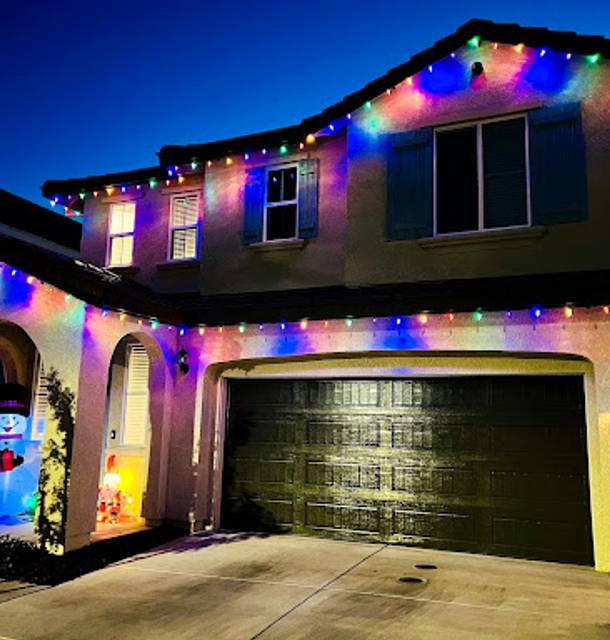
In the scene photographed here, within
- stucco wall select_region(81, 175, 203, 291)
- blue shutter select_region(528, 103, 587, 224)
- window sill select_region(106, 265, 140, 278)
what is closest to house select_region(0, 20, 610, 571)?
blue shutter select_region(528, 103, 587, 224)

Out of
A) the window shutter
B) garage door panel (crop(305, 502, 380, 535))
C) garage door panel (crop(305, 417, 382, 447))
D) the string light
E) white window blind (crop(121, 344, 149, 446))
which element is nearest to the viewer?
the string light

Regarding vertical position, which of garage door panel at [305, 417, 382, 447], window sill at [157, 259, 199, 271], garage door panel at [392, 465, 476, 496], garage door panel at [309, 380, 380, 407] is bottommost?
garage door panel at [392, 465, 476, 496]

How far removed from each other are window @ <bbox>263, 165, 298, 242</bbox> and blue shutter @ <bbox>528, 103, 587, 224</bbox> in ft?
12.7

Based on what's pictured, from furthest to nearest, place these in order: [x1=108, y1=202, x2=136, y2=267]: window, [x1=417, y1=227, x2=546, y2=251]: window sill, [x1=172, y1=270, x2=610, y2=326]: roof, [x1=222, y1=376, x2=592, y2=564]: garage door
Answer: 1. [x1=108, y1=202, x2=136, y2=267]: window
2. [x1=417, y1=227, x2=546, y2=251]: window sill
3. [x1=222, y1=376, x2=592, y2=564]: garage door
4. [x1=172, y1=270, x2=610, y2=326]: roof

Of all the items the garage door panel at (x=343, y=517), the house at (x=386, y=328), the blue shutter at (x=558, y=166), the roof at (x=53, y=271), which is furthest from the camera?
the garage door panel at (x=343, y=517)

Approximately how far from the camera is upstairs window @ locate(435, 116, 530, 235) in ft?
28.7

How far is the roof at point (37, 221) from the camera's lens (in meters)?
16.3

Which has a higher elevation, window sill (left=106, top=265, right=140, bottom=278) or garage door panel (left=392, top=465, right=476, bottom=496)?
window sill (left=106, top=265, right=140, bottom=278)

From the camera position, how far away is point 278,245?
10297 mm

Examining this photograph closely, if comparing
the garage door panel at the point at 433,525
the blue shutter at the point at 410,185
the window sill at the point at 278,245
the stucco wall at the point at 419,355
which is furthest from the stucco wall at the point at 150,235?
the garage door panel at the point at 433,525

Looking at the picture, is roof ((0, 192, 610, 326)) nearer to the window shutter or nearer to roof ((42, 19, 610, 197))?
the window shutter

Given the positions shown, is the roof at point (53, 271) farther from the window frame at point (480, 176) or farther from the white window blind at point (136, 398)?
the window frame at point (480, 176)

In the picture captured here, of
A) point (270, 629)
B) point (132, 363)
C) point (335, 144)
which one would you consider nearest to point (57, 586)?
point (270, 629)

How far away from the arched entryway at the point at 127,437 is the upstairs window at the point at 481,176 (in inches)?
214
